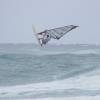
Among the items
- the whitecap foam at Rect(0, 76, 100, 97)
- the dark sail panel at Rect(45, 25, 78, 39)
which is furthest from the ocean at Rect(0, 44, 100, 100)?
the dark sail panel at Rect(45, 25, 78, 39)

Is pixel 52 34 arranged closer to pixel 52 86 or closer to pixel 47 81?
pixel 47 81

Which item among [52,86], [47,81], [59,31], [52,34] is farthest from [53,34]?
[52,86]

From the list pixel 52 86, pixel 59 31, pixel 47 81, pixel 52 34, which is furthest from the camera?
pixel 59 31

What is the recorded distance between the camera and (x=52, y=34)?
48.3 feet

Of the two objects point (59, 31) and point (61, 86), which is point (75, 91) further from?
point (59, 31)

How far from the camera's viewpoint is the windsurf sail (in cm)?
1441

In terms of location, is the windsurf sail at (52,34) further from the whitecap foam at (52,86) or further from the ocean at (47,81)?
the whitecap foam at (52,86)

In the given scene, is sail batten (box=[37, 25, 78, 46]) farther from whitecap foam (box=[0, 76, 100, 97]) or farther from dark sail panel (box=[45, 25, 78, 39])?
whitecap foam (box=[0, 76, 100, 97])

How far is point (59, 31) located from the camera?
48.8 feet

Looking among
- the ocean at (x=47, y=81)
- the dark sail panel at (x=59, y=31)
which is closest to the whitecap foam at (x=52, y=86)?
the ocean at (x=47, y=81)

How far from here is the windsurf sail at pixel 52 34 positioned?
1441 cm

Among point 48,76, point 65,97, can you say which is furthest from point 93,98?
point 48,76

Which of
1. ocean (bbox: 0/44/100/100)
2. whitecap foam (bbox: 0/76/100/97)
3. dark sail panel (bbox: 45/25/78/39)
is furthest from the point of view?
dark sail panel (bbox: 45/25/78/39)

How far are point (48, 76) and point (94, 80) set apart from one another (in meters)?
1.96
